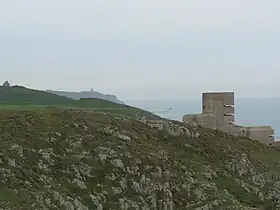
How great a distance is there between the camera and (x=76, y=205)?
52.5 ft

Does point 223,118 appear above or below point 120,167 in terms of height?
above

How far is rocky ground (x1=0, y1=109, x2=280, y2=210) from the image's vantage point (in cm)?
1648

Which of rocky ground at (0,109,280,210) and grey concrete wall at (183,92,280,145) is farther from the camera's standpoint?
grey concrete wall at (183,92,280,145)

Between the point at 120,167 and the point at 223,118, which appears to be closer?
the point at 120,167

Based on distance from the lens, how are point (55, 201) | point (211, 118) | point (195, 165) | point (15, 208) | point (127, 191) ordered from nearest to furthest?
point (15, 208), point (55, 201), point (127, 191), point (195, 165), point (211, 118)

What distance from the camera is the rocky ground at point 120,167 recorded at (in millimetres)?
16484

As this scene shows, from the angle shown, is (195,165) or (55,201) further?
(195,165)

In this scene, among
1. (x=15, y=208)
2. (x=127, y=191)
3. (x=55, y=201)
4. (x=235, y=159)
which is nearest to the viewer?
(x=15, y=208)

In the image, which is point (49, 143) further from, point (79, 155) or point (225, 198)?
point (225, 198)

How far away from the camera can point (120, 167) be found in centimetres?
1844

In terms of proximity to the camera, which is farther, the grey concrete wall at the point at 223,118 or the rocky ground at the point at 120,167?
the grey concrete wall at the point at 223,118

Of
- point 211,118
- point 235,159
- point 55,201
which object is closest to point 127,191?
point 55,201

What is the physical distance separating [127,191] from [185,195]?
2.02 metres

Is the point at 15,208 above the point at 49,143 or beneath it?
beneath
